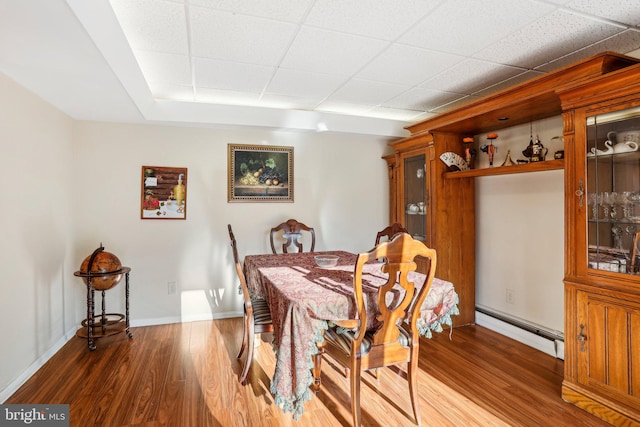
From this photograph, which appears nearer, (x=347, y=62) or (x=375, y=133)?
(x=347, y=62)

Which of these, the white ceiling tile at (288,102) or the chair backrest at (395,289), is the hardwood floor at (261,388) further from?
the white ceiling tile at (288,102)

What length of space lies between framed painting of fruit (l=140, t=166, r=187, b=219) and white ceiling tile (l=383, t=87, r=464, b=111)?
2.43 meters

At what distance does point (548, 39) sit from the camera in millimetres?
2283

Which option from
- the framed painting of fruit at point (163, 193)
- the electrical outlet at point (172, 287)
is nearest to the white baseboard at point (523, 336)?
the electrical outlet at point (172, 287)

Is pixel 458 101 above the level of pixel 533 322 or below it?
above

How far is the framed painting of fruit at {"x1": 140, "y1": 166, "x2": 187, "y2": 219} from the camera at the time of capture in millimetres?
3686

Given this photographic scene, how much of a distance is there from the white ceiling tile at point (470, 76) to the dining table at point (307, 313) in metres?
1.71

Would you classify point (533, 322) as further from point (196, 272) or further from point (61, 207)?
point (61, 207)

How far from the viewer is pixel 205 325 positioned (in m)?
3.69

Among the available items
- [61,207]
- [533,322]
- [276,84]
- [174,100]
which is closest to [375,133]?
[276,84]

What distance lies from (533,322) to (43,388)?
4001mm

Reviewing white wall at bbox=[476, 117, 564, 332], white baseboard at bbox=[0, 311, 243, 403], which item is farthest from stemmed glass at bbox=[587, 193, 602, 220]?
white baseboard at bbox=[0, 311, 243, 403]

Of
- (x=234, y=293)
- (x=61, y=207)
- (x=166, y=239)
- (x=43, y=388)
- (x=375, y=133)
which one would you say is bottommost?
(x=43, y=388)

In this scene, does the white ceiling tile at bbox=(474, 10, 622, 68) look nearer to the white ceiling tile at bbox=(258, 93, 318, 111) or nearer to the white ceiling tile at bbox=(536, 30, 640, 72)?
the white ceiling tile at bbox=(536, 30, 640, 72)
